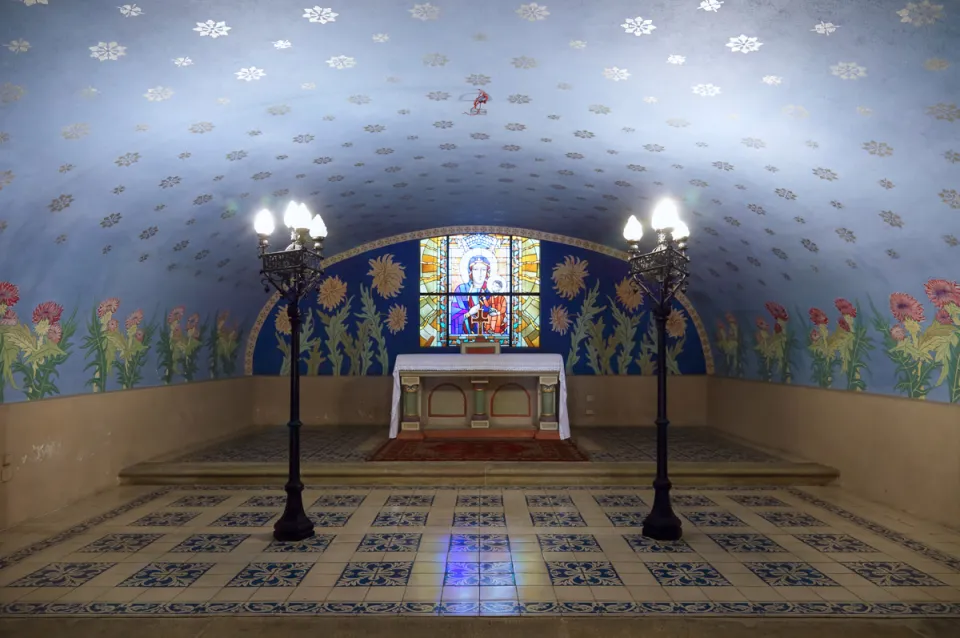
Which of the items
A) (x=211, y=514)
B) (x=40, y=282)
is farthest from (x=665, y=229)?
(x=40, y=282)

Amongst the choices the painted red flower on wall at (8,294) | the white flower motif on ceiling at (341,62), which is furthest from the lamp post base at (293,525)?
the white flower motif on ceiling at (341,62)

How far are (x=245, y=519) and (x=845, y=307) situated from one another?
22.1ft

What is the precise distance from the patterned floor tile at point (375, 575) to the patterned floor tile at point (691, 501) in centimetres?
316

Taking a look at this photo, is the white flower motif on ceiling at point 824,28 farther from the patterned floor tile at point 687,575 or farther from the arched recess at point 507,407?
the arched recess at point 507,407

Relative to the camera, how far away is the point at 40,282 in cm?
573

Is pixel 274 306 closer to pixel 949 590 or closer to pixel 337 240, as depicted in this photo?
pixel 337 240

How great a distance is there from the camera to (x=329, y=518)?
5742 millimetres

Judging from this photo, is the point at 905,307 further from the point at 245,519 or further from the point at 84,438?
the point at 84,438

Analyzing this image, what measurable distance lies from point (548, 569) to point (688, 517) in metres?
2.01

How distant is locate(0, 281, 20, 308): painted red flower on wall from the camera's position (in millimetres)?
5352

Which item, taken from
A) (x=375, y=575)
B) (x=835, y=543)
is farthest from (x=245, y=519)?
Answer: (x=835, y=543)

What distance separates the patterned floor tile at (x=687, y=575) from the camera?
4188mm

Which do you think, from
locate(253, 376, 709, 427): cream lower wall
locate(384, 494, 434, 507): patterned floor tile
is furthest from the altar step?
locate(253, 376, 709, 427): cream lower wall

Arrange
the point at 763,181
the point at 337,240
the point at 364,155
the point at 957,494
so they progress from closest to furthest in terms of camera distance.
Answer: the point at 957,494, the point at 763,181, the point at 364,155, the point at 337,240
